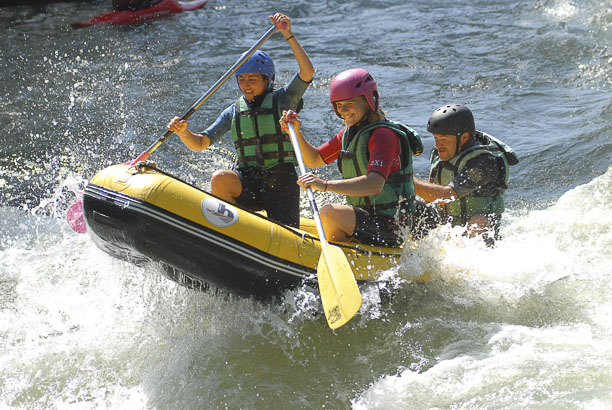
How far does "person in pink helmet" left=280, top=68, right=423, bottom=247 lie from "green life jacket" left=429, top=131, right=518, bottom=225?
561 mm

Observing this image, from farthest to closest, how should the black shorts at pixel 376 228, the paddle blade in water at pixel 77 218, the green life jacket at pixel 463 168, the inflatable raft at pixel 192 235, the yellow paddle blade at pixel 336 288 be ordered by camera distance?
the green life jacket at pixel 463 168 → the paddle blade in water at pixel 77 218 → the black shorts at pixel 376 228 → the inflatable raft at pixel 192 235 → the yellow paddle blade at pixel 336 288

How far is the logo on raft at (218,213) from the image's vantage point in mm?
3979

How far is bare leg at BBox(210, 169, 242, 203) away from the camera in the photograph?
4.61 meters

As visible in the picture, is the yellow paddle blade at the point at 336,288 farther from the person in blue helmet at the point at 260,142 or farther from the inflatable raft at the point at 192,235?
the person in blue helmet at the point at 260,142

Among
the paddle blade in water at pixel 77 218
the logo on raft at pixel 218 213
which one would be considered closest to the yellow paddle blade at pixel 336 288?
the logo on raft at pixel 218 213

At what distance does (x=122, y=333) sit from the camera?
15.0ft

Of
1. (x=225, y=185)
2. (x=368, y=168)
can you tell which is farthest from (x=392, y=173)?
(x=225, y=185)

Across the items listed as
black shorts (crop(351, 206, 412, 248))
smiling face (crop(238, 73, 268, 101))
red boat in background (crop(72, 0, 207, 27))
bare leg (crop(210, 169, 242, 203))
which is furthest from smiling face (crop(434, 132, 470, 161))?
red boat in background (crop(72, 0, 207, 27))

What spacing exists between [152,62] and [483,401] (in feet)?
27.5

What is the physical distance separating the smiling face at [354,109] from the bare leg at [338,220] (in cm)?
53

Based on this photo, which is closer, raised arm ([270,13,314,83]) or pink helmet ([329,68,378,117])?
pink helmet ([329,68,378,117])

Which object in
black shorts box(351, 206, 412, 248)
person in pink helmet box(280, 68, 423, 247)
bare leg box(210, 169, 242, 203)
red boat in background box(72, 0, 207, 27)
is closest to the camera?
person in pink helmet box(280, 68, 423, 247)

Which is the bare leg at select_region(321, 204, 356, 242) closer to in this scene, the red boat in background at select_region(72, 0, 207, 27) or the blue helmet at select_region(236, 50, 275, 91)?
the blue helmet at select_region(236, 50, 275, 91)

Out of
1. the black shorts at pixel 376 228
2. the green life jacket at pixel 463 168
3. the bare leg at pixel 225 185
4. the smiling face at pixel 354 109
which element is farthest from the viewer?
the green life jacket at pixel 463 168
